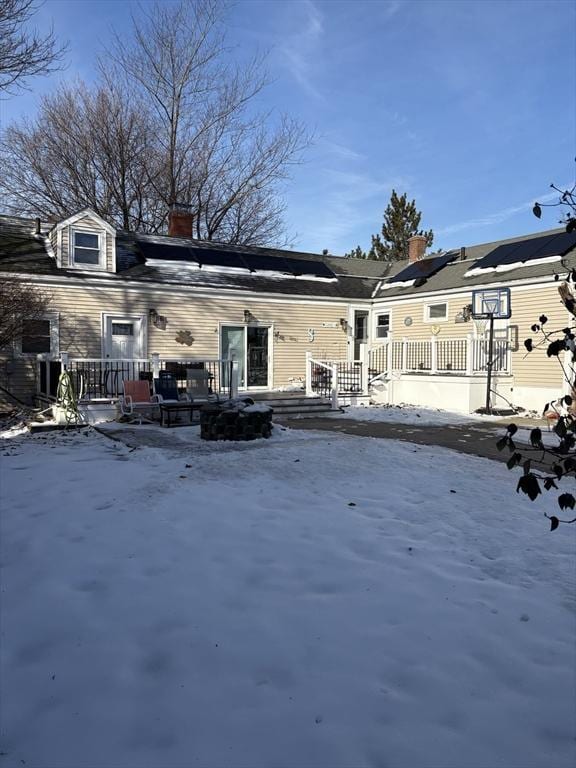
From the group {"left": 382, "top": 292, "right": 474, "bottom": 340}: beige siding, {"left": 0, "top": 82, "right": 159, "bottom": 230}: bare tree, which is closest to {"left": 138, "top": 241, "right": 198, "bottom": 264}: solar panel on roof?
{"left": 382, "top": 292, "right": 474, "bottom": 340}: beige siding

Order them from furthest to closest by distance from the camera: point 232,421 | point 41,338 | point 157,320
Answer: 1. point 157,320
2. point 41,338
3. point 232,421

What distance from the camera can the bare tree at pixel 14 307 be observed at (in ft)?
33.5

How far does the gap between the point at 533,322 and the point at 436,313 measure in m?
3.88

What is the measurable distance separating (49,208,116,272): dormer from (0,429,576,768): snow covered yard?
934 centimetres

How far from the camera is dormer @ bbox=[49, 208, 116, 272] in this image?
13117 millimetres

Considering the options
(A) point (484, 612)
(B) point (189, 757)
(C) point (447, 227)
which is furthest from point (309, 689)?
(C) point (447, 227)

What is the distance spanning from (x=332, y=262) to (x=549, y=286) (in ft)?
29.6

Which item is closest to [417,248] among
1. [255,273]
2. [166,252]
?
[255,273]

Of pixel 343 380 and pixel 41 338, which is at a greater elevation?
pixel 41 338

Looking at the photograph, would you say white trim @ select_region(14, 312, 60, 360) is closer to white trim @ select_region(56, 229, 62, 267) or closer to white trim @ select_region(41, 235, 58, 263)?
white trim @ select_region(56, 229, 62, 267)

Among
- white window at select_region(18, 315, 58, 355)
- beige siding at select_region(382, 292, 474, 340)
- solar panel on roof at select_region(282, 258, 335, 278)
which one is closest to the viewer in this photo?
white window at select_region(18, 315, 58, 355)

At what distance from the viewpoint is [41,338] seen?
12.8 m

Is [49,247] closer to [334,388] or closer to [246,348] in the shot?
[246,348]

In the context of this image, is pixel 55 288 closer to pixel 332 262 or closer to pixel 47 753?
pixel 332 262
